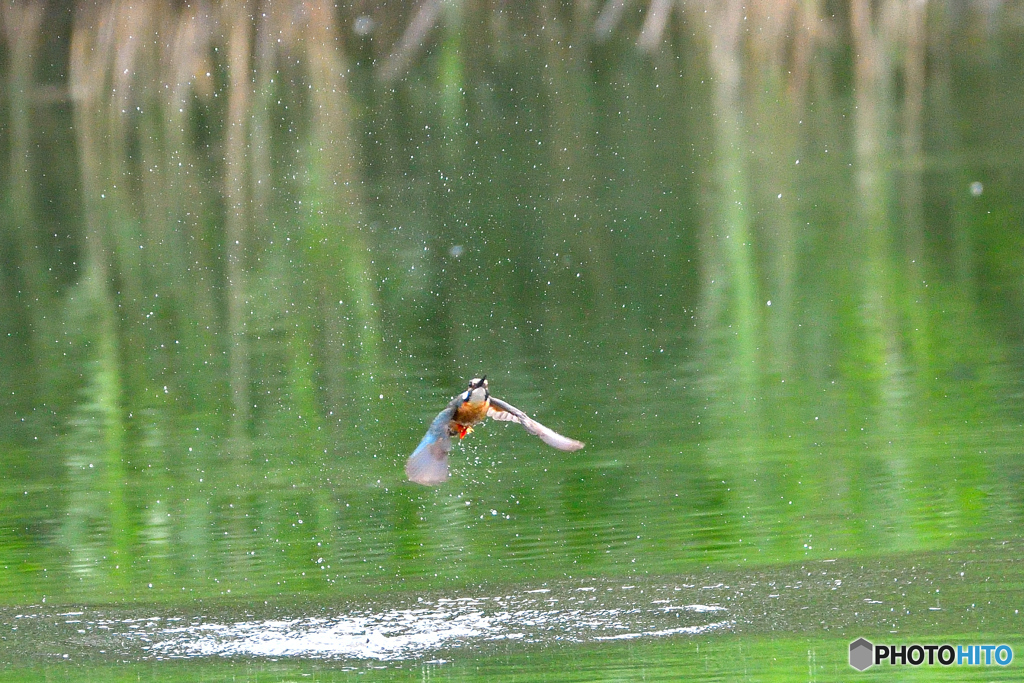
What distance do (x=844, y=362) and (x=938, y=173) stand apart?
396 centimetres

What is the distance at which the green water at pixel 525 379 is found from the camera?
4.36 metres

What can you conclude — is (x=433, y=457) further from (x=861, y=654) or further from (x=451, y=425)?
(x=861, y=654)

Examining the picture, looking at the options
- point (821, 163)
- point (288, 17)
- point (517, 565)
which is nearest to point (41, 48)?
point (288, 17)

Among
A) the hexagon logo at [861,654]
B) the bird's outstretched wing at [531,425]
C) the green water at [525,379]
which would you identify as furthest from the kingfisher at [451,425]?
the hexagon logo at [861,654]

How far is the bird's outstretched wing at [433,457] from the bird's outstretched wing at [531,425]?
11cm

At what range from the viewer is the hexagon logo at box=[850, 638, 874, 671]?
12.9 feet

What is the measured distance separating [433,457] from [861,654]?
115cm

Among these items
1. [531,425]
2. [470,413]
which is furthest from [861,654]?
[470,413]

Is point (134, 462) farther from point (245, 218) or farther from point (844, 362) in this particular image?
point (245, 218)

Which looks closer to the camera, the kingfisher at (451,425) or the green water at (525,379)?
the kingfisher at (451,425)

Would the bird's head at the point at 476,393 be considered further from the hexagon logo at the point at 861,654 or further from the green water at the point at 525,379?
the hexagon logo at the point at 861,654

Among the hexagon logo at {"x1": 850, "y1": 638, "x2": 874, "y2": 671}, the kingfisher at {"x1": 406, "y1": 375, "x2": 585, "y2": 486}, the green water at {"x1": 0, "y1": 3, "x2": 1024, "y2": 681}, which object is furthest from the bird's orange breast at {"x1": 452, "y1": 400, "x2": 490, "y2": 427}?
the hexagon logo at {"x1": 850, "y1": 638, "x2": 874, "y2": 671}

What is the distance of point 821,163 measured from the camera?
441 inches

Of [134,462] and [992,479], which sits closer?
[992,479]
